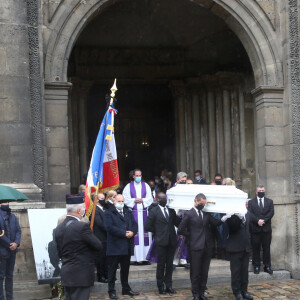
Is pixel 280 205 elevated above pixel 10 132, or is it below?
below

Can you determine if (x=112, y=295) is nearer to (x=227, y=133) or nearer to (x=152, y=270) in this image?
(x=152, y=270)

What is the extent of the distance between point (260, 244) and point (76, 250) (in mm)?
5063

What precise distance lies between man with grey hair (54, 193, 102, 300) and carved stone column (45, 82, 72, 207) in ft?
12.0

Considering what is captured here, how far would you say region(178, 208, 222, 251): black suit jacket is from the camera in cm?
803

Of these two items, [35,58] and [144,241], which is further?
[144,241]

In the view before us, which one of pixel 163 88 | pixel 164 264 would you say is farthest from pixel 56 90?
pixel 163 88

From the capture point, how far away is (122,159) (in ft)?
47.6

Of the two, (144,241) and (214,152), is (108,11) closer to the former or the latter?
(214,152)

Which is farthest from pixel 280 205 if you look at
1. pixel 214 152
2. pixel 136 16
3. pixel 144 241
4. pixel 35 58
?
pixel 136 16

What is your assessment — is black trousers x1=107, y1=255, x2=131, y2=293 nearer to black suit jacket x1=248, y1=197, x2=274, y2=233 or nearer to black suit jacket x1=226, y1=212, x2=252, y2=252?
black suit jacket x1=226, y1=212, x2=252, y2=252

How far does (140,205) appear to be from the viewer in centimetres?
1023

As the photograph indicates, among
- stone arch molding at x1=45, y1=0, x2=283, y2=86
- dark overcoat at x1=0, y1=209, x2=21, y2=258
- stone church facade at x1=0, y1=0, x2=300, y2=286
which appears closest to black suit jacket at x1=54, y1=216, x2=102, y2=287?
dark overcoat at x1=0, y1=209, x2=21, y2=258

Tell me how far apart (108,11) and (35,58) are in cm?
471

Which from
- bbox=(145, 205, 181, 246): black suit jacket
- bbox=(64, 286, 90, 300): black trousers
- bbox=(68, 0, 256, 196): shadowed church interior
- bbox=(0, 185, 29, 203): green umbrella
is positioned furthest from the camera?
bbox=(68, 0, 256, 196): shadowed church interior
